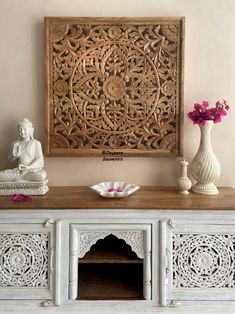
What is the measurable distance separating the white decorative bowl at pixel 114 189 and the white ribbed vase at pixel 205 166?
1.17 ft

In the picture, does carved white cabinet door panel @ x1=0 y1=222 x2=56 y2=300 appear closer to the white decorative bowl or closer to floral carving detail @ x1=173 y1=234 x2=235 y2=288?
the white decorative bowl

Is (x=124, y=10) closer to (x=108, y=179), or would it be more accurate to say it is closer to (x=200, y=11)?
(x=200, y=11)

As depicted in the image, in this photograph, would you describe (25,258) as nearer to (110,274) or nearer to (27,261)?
(27,261)

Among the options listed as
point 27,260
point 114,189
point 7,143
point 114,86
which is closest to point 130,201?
point 114,189

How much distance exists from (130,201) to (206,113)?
667 mm

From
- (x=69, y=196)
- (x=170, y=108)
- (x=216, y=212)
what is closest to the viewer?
(x=216, y=212)

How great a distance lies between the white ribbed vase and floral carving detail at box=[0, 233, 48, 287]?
884mm

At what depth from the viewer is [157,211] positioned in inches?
59.9

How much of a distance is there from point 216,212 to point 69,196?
0.76 m

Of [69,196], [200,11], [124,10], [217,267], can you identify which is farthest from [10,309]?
[200,11]

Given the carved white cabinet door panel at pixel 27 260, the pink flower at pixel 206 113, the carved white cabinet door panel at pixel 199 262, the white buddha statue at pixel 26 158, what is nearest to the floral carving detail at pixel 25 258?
the carved white cabinet door panel at pixel 27 260

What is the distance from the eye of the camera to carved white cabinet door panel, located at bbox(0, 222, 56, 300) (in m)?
1.53

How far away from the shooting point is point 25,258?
1.54m

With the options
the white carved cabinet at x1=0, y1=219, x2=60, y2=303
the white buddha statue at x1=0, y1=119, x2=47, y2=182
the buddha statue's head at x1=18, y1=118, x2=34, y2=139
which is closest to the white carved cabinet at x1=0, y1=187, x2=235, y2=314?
the white carved cabinet at x1=0, y1=219, x2=60, y2=303
